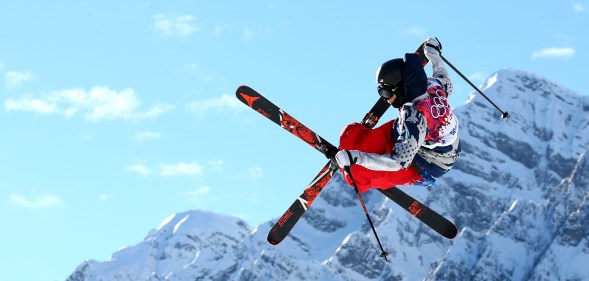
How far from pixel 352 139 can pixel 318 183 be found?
1796 mm

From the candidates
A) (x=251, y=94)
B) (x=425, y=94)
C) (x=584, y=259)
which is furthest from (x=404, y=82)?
(x=584, y=259)

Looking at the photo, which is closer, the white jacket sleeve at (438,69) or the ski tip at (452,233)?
the white jacket sleeve at (438,69)

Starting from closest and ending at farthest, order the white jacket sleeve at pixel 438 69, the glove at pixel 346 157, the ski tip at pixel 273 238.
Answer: the glove at pixel 346 157, the white jacket sleeve at pixel 438 69, the ski tip at pixel 273 238

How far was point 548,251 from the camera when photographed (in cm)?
19862

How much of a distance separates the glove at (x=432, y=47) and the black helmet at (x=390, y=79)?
5.25ft

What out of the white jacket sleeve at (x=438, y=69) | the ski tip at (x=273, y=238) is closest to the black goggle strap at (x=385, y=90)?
the white jacket sleeve at (x=438, y=69)

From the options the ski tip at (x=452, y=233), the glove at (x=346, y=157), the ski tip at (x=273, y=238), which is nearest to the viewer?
the glove at (x=346, y=157)

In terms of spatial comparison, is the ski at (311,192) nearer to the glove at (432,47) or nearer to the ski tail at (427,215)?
the glove at (432,47)

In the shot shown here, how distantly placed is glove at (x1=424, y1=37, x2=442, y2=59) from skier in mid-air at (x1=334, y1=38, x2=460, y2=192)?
803mm

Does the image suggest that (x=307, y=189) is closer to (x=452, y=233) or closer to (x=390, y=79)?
(x=452, y=233)

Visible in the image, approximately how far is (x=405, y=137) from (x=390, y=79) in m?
0.63

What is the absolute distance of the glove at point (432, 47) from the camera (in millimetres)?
12266

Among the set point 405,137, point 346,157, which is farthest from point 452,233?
point 346,157

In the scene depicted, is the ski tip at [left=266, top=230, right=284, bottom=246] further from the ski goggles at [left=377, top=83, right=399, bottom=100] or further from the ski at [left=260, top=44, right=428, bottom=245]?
the ski goggles at [left=377, top=83, right=399, bottom=100]
